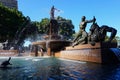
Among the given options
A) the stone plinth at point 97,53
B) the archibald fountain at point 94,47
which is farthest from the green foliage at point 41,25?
the stone plinth at point 97,53

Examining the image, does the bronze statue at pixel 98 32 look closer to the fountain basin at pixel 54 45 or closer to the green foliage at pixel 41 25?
the fountain basin at pixel 54 45

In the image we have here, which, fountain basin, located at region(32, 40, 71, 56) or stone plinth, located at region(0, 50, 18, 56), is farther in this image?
stone plinth, located at region(0, 50, 18, 56)

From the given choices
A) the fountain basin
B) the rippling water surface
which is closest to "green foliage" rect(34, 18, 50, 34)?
the fountain basin

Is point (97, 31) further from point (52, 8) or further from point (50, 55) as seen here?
point (52, 8)

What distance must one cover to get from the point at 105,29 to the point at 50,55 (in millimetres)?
12950

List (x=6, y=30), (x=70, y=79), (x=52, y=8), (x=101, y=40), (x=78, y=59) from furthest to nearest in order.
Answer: (x=6, y=30) < (x=52, y=8) < (x=78, y=59) < (x=101, y=40) < (x=70, y=79)

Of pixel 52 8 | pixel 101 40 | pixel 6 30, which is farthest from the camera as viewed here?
pixel 6 30

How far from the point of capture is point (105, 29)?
1823 centimetres

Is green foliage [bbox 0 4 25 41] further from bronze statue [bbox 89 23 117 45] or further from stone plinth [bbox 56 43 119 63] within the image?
bronze statue [bbox 89 23 117 45]

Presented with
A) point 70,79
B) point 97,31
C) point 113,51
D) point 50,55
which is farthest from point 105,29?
point 50,55

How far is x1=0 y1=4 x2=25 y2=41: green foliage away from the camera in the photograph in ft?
179

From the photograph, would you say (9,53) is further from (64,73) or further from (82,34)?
(64,73)

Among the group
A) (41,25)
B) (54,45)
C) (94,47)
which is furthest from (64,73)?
(41,25)

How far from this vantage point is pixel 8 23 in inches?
2179
